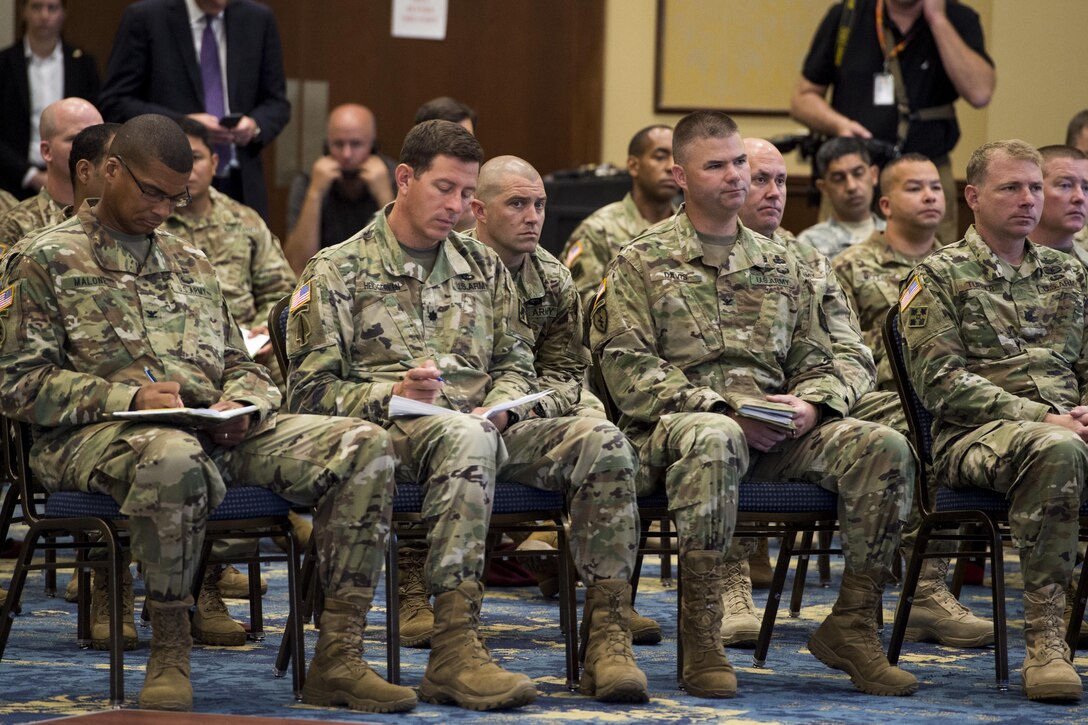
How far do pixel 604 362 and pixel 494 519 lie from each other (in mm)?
564

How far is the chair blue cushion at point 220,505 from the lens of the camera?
3350 millimetres

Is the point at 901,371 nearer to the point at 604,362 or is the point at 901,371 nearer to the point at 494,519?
the point at 604,362

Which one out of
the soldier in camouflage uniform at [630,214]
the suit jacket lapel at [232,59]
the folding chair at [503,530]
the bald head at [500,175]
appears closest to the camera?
the folding chair at [503,530]

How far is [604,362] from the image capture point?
157 inches

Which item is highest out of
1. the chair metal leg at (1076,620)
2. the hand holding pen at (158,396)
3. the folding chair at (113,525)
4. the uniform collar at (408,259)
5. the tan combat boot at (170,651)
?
the uniform collar at (408,259)

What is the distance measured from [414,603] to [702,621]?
972mm

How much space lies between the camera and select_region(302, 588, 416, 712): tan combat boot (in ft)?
10.7

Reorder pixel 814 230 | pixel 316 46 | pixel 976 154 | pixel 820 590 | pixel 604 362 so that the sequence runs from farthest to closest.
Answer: pixel 316 46
pixel 814 230
pixel 820 590
pixel 976 154
pixel 604 362

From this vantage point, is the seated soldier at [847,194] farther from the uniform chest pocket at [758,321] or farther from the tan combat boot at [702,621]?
the tan combat boot at [702,621]

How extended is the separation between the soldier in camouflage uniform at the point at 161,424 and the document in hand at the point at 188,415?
2 centimetres

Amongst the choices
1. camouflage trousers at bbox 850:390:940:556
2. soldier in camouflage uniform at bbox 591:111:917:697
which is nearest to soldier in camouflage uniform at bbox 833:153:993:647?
camouflage trousers at bbox 850:390:940:556

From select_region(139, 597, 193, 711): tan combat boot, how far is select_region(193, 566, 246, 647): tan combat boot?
0.72m

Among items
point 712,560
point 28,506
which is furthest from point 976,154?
point 28,506

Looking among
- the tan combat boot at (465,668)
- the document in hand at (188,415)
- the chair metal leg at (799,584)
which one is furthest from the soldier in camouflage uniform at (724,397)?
the document in hand at (188,415)
